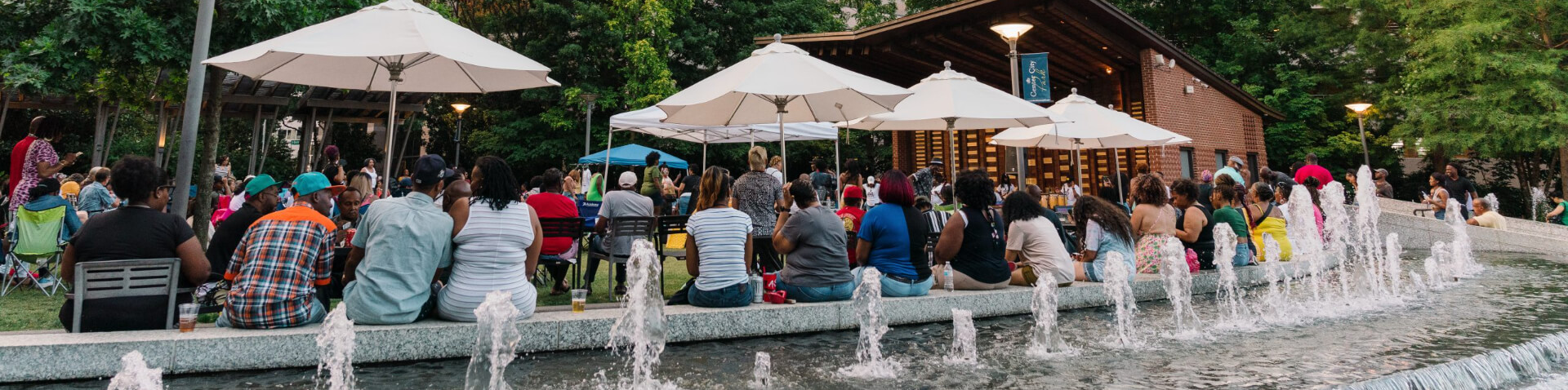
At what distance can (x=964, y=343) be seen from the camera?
15.7ft

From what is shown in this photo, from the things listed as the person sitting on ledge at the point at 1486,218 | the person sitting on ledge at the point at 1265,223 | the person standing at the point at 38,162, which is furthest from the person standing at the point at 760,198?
the person sitting on ledge at the point at 1486,218

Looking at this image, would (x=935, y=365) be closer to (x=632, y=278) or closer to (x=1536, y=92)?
(x=632, y=278)

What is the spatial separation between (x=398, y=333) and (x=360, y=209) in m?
3.65

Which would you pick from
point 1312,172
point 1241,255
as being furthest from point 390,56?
point 1312,172

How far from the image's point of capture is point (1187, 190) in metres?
7.58

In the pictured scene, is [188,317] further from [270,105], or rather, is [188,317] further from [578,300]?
[270,105]

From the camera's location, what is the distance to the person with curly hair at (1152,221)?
723 cm

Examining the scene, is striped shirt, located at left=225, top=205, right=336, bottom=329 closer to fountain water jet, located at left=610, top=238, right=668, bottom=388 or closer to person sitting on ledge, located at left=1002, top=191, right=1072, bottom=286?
fountain water jet, located at left=610, top=238, right=668, bottom=388

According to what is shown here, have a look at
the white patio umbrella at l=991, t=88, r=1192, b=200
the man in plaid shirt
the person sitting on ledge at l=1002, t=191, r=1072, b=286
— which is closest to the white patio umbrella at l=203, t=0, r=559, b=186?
the man in plaid shirt

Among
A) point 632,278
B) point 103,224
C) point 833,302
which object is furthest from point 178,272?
point 833,302

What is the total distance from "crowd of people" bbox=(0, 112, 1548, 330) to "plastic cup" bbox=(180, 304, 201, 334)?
164 millimetres

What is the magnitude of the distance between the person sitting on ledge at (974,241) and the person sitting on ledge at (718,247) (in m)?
1.67

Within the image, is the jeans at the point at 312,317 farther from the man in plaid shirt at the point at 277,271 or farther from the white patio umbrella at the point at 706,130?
the white patio umbrella at the point at 706,130

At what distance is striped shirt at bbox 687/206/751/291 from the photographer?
5211 mm
